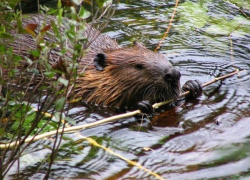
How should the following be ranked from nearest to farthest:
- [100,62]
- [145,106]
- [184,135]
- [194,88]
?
[184,135], [145,106], [194,88], [100,62]

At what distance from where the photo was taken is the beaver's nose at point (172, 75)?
15.2 feet

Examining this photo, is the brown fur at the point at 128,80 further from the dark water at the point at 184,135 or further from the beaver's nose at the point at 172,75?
the dark water at the point at 184,135

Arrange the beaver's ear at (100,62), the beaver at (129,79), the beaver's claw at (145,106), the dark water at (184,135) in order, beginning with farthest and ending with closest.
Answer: the beaver's ear at (100,62) < the beaver at (129,79) < the beaver's claw at (145,106) < the dark water at (184,135)

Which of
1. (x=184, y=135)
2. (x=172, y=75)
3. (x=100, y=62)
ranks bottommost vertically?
(x=184, y=135)

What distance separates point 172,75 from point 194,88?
343 millimetres

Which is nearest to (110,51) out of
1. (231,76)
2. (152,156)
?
(231,76)

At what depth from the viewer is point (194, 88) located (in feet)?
16.0

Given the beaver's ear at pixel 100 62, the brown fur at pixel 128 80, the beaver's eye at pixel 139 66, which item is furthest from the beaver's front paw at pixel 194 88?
the beaver's ear at pixel 100 62

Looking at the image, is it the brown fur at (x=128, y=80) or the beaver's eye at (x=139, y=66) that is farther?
the beaver's eye at (x=139, y=66)

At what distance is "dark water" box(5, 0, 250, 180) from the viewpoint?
3482mm

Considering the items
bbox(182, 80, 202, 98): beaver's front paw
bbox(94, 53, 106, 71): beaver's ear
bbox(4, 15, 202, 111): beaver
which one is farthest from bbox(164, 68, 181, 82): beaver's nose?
bbox(94, 53, 106, 71): beaver's ear

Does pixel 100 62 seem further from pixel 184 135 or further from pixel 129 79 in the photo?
pixel 184 135

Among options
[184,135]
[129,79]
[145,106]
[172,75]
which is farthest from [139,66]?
[184,135]

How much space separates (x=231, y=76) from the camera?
5.31 m
